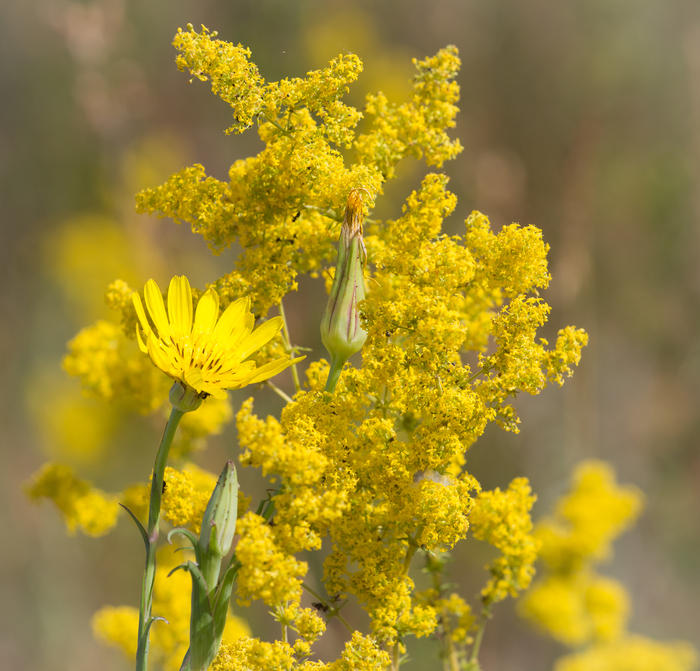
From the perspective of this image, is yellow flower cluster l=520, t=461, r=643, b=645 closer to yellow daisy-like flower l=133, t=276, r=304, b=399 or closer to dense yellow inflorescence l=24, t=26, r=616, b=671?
dense yellow inflorescence l=24, t=26, r=616, b=671

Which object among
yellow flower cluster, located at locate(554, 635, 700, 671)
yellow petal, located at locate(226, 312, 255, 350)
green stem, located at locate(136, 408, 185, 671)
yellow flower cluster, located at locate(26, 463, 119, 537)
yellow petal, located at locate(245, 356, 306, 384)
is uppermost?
yellow flower cluster, located at locate(554, 635, 700, 671)

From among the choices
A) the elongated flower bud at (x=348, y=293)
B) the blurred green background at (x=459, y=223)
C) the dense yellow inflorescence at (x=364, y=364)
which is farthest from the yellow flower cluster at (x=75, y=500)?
the blurred green background at (x=459, y=223)

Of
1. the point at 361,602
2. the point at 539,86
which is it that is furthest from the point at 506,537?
the point at 539,86

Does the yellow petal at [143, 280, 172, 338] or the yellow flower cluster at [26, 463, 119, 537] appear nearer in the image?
the yellow petal at [143, 280, 172, 338]

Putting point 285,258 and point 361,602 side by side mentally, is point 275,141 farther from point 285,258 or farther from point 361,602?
point 361,602

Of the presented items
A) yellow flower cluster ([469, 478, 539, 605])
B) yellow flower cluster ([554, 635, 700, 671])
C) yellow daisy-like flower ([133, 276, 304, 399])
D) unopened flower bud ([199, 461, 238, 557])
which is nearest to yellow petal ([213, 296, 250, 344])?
yellow daisy-like flower ([133, 276, 304, 399])

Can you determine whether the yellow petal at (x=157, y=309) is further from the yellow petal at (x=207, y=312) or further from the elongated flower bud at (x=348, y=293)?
the elongated flower bud at (x=348, y=293)
